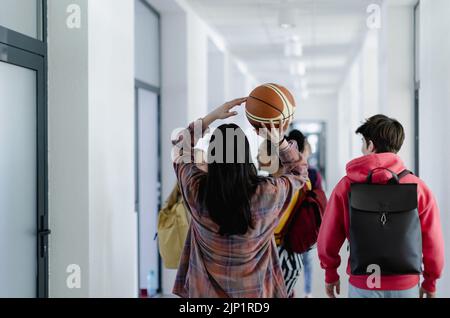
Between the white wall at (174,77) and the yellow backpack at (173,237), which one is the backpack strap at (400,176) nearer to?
the yellow backpack at (173,237)

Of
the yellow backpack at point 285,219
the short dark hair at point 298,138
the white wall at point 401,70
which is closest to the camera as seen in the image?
the yellow backpack at point 285,219

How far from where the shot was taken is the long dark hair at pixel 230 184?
6.81 feet

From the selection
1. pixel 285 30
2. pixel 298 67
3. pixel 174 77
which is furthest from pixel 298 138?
pixel 298 67

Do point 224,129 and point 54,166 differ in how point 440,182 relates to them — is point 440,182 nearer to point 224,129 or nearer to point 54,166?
point 224,129

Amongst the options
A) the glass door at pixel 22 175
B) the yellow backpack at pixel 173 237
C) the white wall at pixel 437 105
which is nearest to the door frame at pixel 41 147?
the glass door at pixel 22 175

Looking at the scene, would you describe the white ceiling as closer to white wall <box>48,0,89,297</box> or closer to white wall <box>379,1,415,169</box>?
white wall <box>379,1,415,169</box>

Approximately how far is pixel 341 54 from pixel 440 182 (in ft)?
21.0

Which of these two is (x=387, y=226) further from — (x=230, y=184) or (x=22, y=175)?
(x=22, y=175)

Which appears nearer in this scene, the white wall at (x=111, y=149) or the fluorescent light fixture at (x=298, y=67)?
the white wall at (x=111, y=149)

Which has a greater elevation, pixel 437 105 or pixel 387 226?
pixel 437 105

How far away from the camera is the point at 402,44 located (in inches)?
197

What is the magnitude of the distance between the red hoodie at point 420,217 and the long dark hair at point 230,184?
48 cm

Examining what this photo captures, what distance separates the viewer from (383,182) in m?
2.35

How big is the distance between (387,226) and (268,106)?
2.17ft
